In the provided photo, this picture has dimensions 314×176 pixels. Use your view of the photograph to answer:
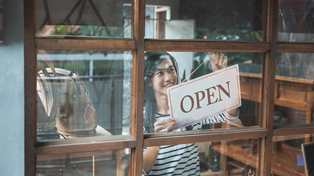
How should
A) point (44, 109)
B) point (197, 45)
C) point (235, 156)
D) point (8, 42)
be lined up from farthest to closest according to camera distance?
1. point (235, 156)
2. point (197, 45)
3. point (44, 109)
4. point (8, 42)

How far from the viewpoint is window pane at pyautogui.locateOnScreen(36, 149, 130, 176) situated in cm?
107

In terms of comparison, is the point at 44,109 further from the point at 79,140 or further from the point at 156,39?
the point at 156,39

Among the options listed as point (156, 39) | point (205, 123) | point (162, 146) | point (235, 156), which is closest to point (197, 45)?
point (156, 39)

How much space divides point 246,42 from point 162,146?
1.80 feet

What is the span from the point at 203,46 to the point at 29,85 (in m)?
0.65

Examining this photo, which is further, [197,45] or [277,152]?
[277,152]

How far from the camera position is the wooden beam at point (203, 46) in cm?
115

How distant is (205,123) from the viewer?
127 cm

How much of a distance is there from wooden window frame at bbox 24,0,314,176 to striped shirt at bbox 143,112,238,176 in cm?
5

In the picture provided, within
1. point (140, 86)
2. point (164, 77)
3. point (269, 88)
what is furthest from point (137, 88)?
point (269, 88)

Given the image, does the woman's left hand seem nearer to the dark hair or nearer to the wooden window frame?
the wooden window frame

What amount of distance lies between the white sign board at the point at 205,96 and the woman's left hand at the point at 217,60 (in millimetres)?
20

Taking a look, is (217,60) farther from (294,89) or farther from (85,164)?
(85,164)

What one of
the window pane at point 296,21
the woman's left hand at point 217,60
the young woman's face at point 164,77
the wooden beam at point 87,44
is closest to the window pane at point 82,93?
the wooden beam at point 87,44
